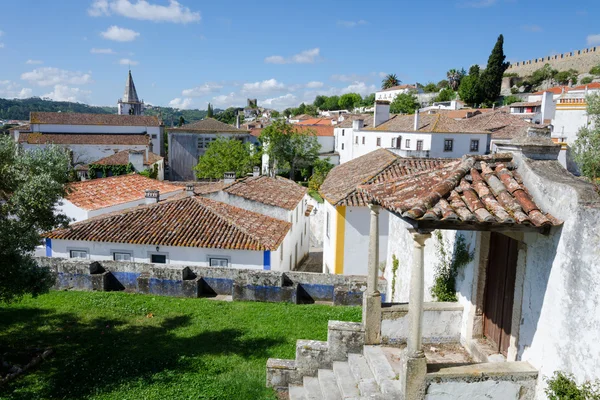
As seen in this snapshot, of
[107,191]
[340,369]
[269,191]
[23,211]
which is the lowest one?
[340,369]

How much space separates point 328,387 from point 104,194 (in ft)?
66.2

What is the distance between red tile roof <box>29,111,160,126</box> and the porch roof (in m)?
67.1

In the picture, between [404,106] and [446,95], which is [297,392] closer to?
[404,106]

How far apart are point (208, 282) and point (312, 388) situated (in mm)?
8123

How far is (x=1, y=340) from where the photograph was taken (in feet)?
36.2

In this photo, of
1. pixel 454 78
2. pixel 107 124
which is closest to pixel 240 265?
pixel 107 124

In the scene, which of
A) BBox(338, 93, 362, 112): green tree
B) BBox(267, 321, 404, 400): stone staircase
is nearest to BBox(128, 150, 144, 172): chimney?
BBox(267, 321, 404, 400): stone staircase

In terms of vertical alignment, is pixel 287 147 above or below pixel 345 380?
above

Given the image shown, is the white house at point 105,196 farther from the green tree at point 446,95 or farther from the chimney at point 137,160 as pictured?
the green tree at point 446,95

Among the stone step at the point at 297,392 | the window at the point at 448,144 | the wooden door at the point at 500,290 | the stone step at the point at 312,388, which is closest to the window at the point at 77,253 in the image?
the stone step at the point at 297,392

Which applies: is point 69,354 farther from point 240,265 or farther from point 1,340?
point 240,265

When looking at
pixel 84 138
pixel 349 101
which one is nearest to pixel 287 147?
pixel 84 138

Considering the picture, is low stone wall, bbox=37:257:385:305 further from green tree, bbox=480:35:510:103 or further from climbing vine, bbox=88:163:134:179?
green tree, bbox=480:35:510:103

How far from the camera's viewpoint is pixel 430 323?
7969 mm
